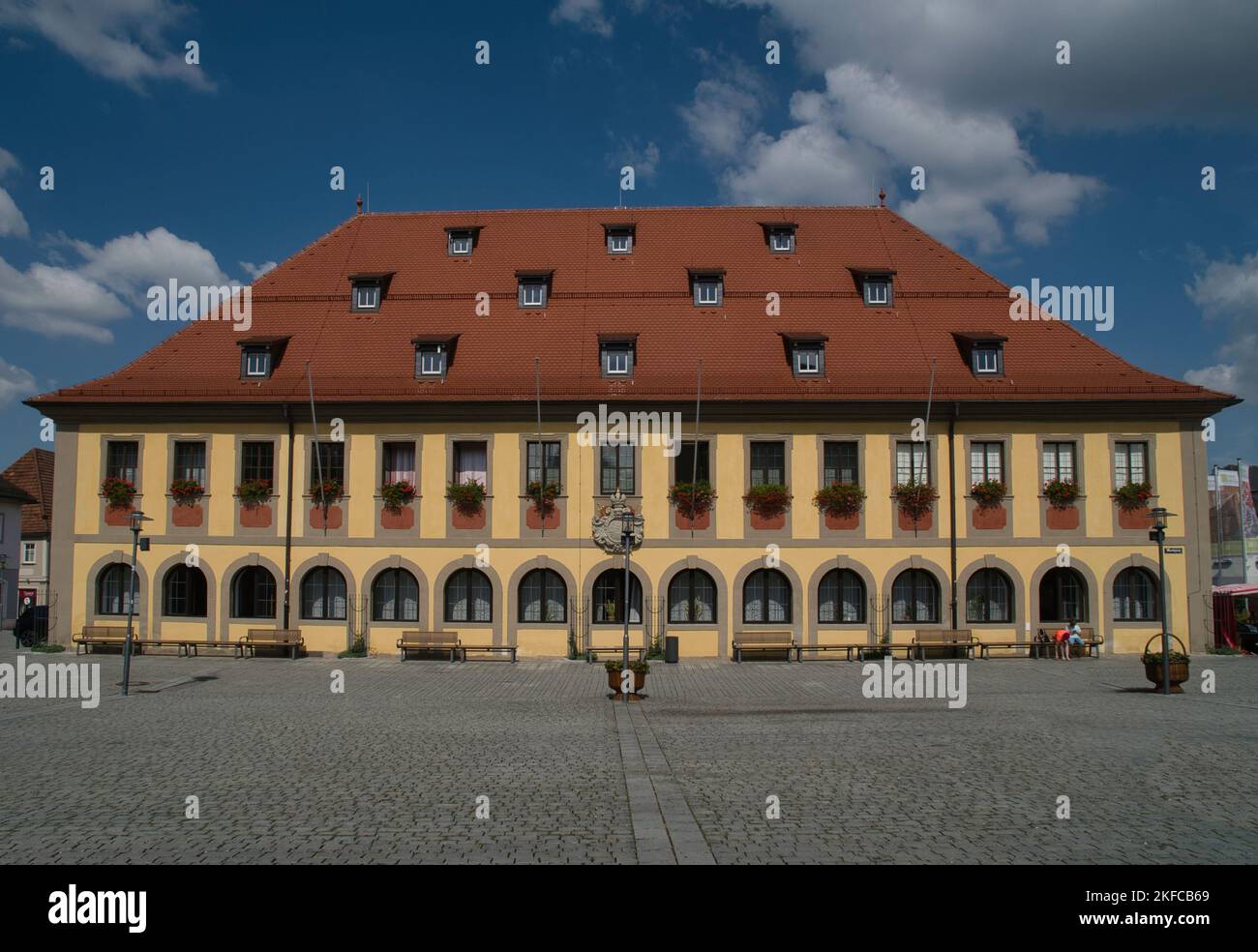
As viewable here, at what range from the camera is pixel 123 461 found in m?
31.5

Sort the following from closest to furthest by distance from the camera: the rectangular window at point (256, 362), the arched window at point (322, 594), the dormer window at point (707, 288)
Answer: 1. the arched window at point (322, 594)
2. the rectangular window at point (256, 362)
3. the dormer window at point (707, 288)

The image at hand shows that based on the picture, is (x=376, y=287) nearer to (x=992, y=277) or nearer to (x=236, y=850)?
(x=992, y=277)

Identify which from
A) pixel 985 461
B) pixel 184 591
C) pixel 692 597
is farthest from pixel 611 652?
pixel 184 591

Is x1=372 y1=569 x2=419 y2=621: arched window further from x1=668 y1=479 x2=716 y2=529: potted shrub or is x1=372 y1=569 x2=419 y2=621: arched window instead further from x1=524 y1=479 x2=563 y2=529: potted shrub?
x1=668 y1=479 x2=716 y2=529: potted shrub

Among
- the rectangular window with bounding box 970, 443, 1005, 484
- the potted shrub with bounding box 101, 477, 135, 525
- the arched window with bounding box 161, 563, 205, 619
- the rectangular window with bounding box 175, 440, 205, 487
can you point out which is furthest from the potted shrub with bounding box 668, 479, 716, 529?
the potted shrub with bounding box 101, 477, 135, 525

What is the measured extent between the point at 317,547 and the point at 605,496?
864 centimetres

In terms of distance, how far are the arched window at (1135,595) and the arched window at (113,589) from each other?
29.1m

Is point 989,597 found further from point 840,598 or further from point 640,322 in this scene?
point 640,322

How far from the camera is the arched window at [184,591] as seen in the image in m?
31.1

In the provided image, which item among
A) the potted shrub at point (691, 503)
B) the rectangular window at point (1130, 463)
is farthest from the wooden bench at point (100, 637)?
the rectangular window at point (1130, 463)

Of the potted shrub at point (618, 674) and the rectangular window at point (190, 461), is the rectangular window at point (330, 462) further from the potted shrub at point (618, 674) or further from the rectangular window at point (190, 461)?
the potted shrub at point (618, 674)

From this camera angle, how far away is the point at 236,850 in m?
8.98
